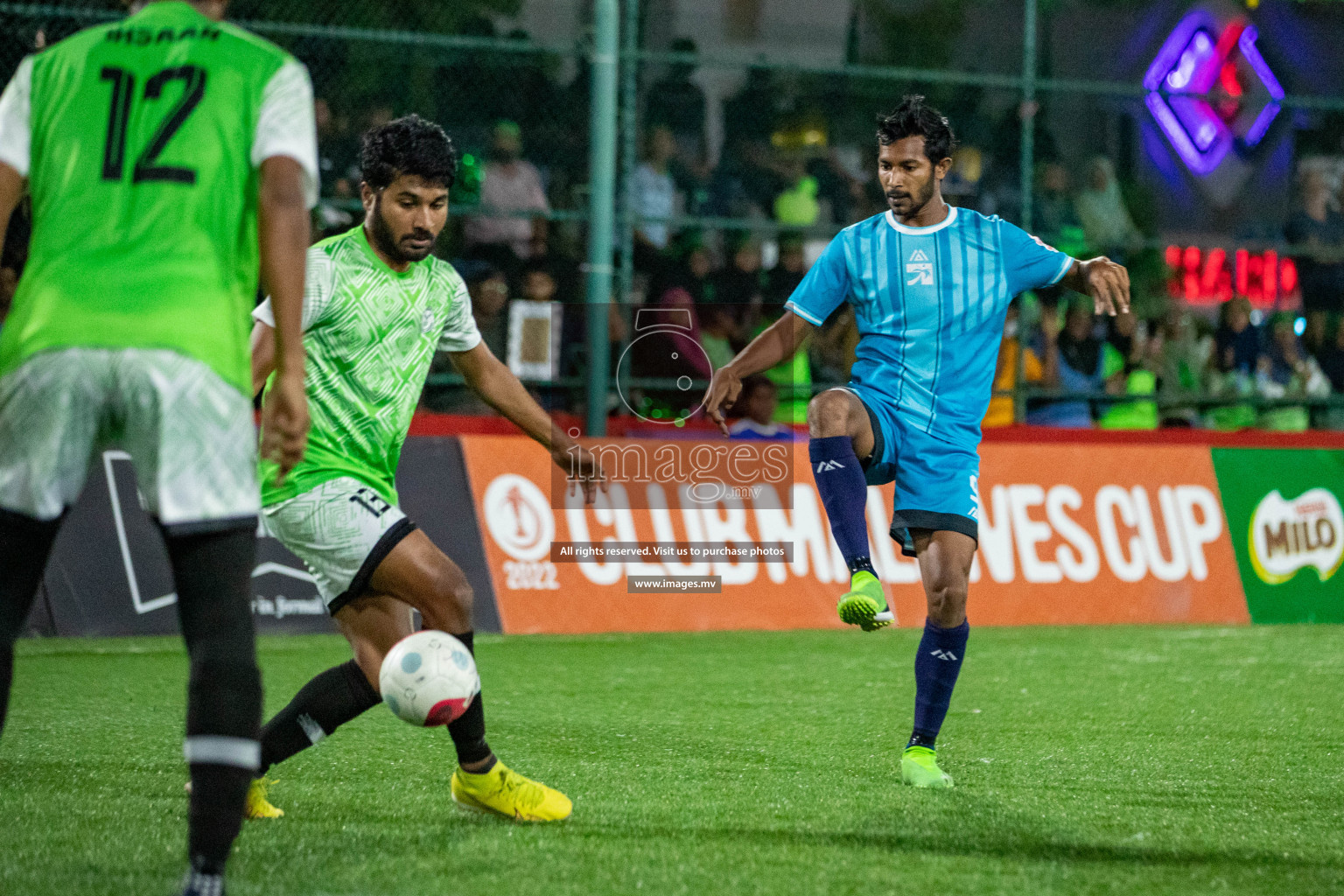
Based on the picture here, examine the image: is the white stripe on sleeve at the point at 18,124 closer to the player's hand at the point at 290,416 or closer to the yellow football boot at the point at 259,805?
the player's hand at the point at 290,416

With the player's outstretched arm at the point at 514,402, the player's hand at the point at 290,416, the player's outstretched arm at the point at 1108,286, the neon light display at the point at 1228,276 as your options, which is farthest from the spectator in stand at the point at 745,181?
the player's hand at the point at 290,416

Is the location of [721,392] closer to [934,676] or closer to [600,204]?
[934,676]

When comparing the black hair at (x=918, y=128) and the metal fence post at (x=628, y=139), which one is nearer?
the black hair at (x=918, y=128)

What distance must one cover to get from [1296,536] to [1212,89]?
4.69 metres

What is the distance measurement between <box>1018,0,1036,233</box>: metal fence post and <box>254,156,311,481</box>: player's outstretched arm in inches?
438

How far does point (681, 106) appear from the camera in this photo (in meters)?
13.3

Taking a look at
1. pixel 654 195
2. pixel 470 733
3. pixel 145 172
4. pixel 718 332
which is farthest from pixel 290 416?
pixel 654 195

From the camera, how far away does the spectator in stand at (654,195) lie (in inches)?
499

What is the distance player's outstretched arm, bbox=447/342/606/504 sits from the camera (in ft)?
16.3

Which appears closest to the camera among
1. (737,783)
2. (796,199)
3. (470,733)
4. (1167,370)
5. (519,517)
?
(470,733)

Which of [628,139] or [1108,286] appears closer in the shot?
[1108,286]

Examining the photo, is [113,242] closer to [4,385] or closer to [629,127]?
[4,385]

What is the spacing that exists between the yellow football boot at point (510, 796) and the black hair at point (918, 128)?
8.21ft

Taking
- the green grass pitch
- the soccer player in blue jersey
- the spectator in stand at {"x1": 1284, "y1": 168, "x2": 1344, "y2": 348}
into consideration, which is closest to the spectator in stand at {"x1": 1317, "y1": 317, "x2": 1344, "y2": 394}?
the spectator in stand at {"x1": 1284, "y1": 168, "x2": 1344, "y2": 348}
